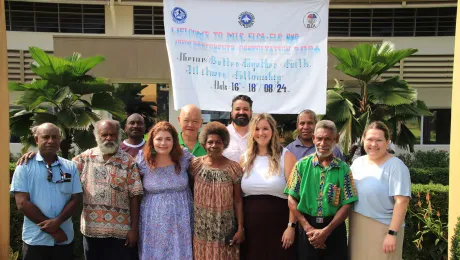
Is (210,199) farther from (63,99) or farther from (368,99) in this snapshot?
(368,99)

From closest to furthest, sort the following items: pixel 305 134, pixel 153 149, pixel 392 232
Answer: pixel 392 232
pixel 153 149
pixel 305 134

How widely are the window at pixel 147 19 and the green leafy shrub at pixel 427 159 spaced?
7.99 meters

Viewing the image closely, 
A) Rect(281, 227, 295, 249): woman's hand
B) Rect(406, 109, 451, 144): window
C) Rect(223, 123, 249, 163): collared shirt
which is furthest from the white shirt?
Rect(406, 109, 451, 144): window

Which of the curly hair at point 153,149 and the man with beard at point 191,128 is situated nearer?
the curly hair at point 153,149

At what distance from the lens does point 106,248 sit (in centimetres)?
380

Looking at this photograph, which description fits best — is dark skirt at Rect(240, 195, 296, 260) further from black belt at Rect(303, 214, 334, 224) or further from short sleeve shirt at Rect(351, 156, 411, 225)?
short sleeve shirt at Rect(351, 156, 411, 225)

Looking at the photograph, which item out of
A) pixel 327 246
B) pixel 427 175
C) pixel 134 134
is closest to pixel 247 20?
pixel 134 134

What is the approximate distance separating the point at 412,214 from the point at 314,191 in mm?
2418

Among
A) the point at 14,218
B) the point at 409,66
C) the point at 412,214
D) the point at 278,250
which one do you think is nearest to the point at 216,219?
the point at 278,250

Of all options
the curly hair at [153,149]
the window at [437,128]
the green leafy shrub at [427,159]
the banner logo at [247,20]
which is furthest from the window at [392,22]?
the curly hair at [153,149]

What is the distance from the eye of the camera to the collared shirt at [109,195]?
3.75 meters

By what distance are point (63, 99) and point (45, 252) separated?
123 inches

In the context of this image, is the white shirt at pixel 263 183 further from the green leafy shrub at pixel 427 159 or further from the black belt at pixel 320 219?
the green leafy shrub at pixel 427 159

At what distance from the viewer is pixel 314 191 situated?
367 cm
